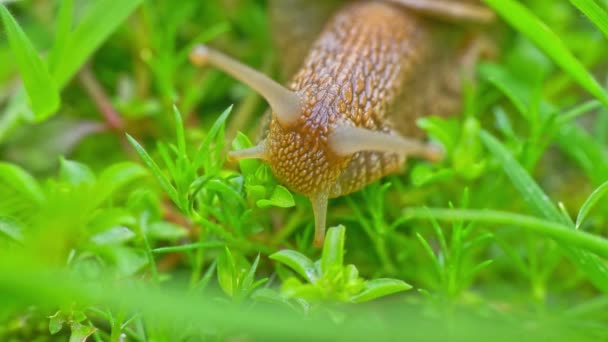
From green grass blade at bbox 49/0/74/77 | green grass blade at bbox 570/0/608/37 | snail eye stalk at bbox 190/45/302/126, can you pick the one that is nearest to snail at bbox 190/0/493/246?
snail eye stalk at bbox 190/45/302/126

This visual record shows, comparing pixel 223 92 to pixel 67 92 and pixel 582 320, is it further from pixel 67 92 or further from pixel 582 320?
pixel 582 320

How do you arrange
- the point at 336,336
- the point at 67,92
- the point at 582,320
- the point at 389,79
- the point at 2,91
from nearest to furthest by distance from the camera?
1. the point at 336,336
2. the point at 582,320
3. the point at 389,79
4. the point at 2,91
5. the point at 67,92

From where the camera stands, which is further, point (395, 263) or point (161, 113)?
point (161, 113)

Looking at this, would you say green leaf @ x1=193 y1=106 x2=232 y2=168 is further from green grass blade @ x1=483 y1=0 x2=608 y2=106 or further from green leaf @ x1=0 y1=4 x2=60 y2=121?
green grass blade @ x1=483 y1=0 x2=608 y2=106

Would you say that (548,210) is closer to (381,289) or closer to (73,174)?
(381,289)

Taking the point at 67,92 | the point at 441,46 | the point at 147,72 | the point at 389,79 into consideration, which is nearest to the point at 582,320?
the point at 389,79

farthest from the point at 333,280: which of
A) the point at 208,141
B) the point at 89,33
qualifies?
the point at 89,33

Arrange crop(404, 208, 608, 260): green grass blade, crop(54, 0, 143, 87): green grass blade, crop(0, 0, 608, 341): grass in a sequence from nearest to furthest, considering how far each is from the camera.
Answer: crop(404, 208, 608, 260): green grass blade, crop(0, 0, 608, 341): grass, crop(54, 0, 143, 87): green grass blade
